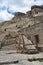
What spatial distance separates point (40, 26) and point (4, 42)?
5.15 metres

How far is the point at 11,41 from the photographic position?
2514cm

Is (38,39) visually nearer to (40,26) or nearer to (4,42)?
(40,26)

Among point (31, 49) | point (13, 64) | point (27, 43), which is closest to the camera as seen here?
point (13, 64)

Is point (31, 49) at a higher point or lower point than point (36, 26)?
lower

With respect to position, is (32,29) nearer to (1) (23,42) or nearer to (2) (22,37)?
(2) (22,37)

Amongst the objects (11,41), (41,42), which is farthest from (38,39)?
(11,41)

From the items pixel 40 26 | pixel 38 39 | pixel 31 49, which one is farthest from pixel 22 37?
pixel 40 26

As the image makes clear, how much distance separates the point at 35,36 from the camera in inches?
880

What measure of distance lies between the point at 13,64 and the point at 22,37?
9087 millimetres

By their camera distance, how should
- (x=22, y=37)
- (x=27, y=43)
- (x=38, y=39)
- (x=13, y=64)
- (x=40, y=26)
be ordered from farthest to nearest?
(x=40, y=26), (x=38, y=39), (x=22, y=37), (x=27, y=43), (x=13, y=64)

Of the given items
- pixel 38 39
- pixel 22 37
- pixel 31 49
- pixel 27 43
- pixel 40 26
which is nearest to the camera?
pixel 31 49

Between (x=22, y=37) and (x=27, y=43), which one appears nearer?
(x=27, y=43)

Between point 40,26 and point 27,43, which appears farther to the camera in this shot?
point 40,26

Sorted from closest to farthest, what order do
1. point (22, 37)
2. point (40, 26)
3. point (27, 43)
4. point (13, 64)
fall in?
point (13, 64)
point (27, 43)
point (22, 37)
point (40, 26)
